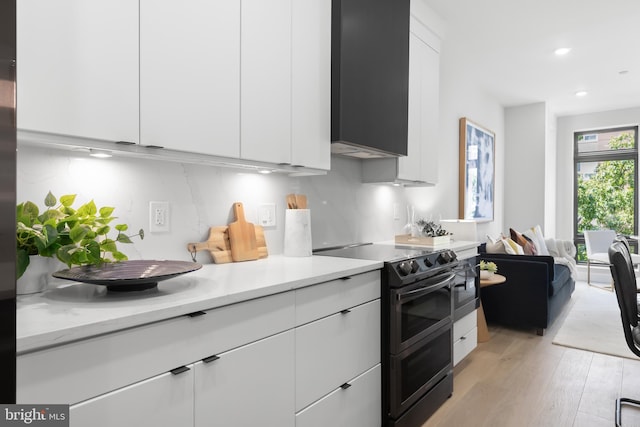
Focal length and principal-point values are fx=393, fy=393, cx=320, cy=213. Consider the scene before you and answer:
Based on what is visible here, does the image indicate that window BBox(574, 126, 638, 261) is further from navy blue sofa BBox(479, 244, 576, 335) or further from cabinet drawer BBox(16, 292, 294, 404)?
cabinet drawer BBox(16, 292, 294, 404)

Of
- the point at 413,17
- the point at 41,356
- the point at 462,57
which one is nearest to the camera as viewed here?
the point at 41,356

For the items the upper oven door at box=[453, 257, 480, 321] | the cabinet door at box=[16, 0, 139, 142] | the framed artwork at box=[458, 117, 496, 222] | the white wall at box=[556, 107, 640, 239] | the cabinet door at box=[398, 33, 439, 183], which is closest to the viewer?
the cabinet door at box=[16, 0, 139, 142]

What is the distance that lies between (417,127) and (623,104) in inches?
200

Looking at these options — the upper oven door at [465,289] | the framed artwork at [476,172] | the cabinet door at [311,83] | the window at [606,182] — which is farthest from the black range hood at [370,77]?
the window at [606,182]

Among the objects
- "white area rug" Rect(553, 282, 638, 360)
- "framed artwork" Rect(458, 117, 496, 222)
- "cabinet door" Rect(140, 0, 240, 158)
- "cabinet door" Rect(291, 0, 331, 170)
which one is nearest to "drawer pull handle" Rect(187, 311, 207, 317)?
"cabinet door" Rect(140, 0, 240, 158)

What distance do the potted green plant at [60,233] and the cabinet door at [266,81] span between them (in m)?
0.65

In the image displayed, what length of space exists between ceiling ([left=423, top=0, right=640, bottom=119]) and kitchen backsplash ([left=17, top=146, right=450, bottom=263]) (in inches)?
70.3

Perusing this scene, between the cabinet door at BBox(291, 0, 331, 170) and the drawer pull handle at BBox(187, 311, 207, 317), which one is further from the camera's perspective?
the cabinet door at BBox(291, 0, 331, 170)

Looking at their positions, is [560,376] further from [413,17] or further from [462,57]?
[462,57]

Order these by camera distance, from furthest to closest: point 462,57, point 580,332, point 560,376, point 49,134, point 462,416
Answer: point 462,57 < point 580,332 < point 560,376 < point 462,416 < point 49,134

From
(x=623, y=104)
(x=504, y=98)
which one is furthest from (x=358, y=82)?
(x=623, y=104)

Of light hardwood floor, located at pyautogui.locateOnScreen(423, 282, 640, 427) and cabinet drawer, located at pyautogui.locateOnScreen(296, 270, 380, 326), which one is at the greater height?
A: cabinet drawer, located at pyautogui.locateOnScreen(296, 270, 380, 326)

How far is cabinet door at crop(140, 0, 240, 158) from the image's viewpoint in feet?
4.46

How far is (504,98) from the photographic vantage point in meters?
5.77
